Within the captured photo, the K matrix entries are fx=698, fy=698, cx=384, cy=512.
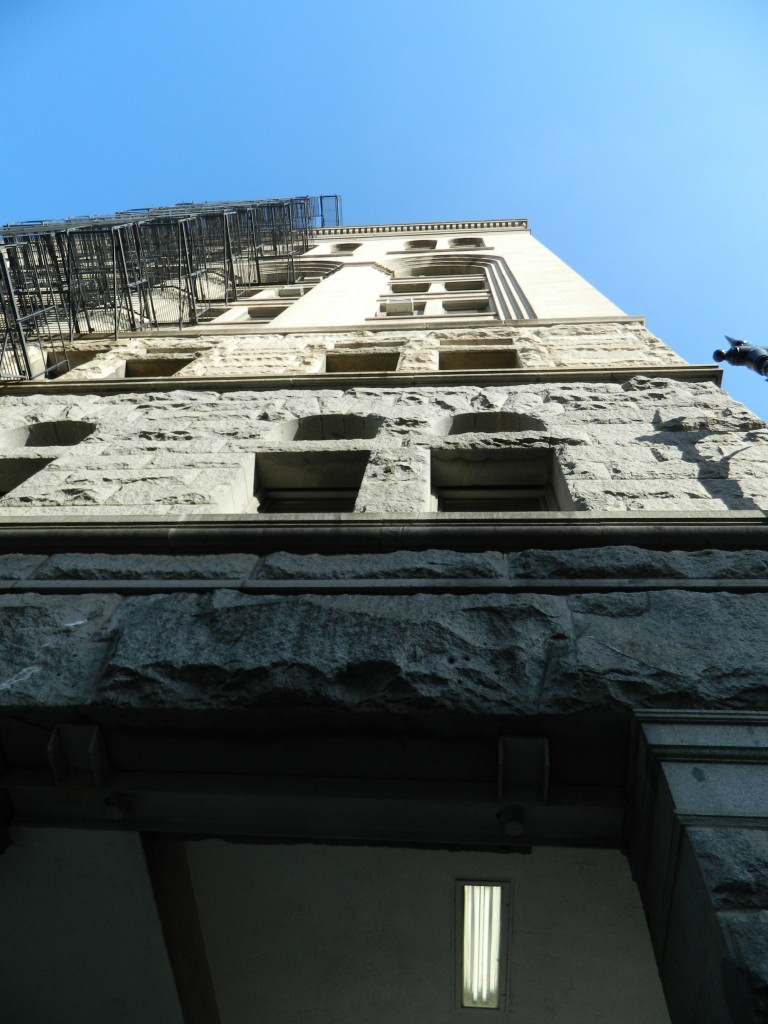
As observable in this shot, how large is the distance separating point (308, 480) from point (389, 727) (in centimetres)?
454

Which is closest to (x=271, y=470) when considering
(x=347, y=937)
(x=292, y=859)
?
(x=292, y=859)

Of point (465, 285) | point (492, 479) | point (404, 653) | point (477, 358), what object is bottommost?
point (492, 479)

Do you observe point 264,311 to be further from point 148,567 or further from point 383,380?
point 148,567

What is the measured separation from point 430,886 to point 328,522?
2790mm

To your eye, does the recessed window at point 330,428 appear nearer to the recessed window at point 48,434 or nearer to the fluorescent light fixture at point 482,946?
the recessed window at point 48,434

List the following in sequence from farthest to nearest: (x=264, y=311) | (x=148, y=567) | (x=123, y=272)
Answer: (x=264, y=311)
(x=123, y=272)
(x=148, y=567)

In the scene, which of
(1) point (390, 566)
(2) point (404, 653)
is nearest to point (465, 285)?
(1) point (390, 566)

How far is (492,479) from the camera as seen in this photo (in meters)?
7.39

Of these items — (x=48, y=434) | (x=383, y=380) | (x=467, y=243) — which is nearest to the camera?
(x=48, y=434)

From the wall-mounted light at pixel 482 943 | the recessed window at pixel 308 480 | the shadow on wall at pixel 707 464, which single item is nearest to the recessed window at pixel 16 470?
the recessed window at pixel 308 480

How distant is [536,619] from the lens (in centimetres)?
361

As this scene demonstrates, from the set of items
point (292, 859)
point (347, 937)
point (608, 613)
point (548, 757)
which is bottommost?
point (347, 937)

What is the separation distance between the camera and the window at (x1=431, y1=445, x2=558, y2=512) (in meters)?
7.22

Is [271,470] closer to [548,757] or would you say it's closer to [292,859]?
[292,859]
